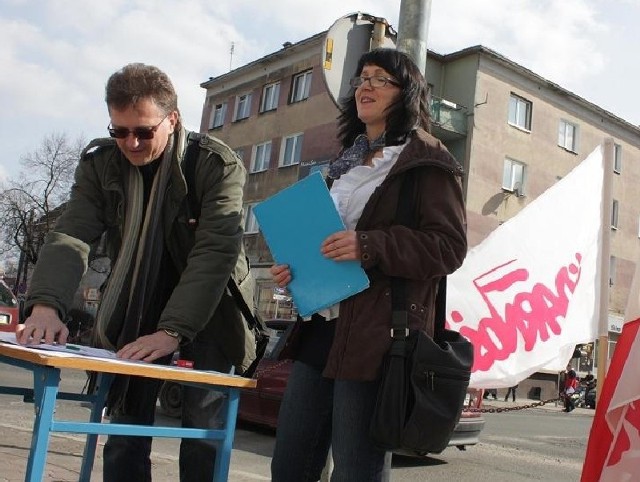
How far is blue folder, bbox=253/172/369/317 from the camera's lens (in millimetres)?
2348

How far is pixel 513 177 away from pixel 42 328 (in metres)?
27.5

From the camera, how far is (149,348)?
2.40 metres

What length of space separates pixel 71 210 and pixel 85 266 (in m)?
0.28

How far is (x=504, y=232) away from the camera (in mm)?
4125

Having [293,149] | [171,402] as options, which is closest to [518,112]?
[293,149]

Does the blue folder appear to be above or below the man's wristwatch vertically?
above

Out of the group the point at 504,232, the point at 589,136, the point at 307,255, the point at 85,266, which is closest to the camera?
the point at 307,255

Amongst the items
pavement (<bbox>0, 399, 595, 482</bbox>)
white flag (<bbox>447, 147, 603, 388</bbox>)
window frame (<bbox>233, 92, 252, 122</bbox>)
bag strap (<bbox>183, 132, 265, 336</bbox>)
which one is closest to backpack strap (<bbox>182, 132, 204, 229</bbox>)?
bag strap (<bbox>183, 132, 265, 336</bbox>)

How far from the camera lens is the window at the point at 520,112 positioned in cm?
2839

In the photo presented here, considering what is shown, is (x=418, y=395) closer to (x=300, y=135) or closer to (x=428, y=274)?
(x=428, y=274)

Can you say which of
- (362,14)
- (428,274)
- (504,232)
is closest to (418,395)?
(428,274)

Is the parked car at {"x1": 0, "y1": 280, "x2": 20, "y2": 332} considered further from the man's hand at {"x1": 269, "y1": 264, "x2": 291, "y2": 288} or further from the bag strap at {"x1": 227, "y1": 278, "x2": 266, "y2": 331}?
the man's hand at {"x1": 269, "y1": 264, "x2": 291, "y2": 288}

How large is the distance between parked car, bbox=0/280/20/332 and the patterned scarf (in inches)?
505

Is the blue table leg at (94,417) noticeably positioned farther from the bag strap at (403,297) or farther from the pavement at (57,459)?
the pavement at (57,459)
